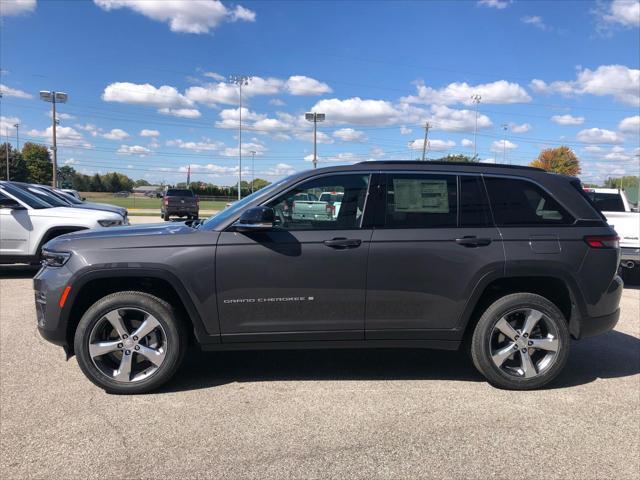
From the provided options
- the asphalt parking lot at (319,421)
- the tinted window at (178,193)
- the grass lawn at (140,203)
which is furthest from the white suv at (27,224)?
the grass lawn at (140,203)

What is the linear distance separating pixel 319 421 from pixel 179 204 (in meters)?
26.5

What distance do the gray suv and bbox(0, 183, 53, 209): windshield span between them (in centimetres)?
567

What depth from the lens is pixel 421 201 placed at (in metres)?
4.05

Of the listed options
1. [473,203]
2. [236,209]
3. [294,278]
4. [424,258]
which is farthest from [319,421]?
[473,203]

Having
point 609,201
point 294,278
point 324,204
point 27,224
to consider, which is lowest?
point 294,278

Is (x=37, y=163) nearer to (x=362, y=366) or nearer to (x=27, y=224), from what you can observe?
(x=27, y=224)

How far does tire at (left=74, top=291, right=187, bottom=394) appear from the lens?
382 cm

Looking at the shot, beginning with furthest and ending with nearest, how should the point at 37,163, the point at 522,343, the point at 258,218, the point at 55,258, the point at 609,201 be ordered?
1. the point at 37,163
2. the point at 609,201
3. the point at 522,343
4. the point at 55,258
5. the point at 258,218

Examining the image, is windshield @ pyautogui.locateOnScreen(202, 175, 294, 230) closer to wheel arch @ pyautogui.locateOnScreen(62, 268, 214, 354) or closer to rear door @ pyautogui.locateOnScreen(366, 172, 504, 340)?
wheel arch @ pyautogui.locateOnScreen(62, 268, 214, 354)

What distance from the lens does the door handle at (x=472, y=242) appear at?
12.9ft

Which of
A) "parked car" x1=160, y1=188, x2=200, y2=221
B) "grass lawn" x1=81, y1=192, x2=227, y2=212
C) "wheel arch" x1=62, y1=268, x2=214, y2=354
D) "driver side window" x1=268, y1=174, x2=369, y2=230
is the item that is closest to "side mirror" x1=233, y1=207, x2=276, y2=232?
"driver side window" x1=268, y1=174, x2=369, y2=230

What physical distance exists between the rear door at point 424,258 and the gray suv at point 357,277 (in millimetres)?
11

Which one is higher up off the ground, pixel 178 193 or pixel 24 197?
pixel 178 193

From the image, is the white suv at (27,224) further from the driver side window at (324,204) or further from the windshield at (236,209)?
the driver side window at (324,204)
